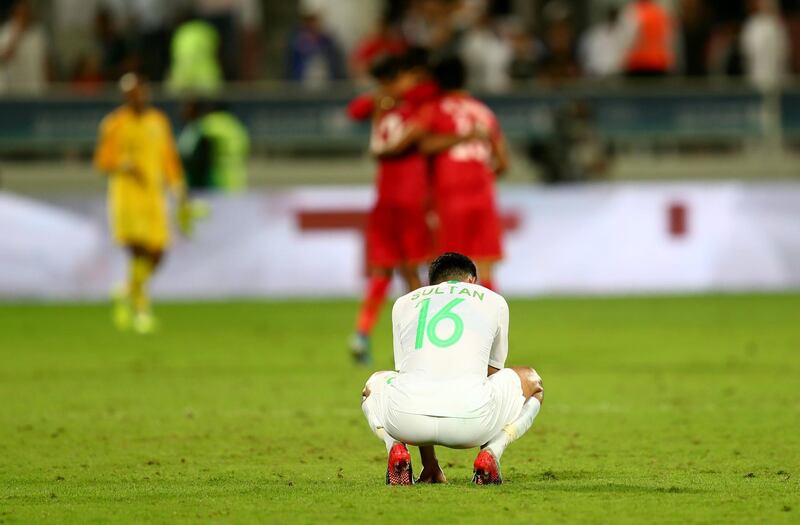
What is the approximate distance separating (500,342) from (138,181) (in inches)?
443

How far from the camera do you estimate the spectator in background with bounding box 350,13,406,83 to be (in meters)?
23.0

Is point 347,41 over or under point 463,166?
over

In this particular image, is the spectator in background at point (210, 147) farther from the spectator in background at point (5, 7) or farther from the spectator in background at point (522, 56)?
the spectator in background at point (522, 56)

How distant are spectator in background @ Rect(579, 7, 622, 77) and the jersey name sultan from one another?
1748cm

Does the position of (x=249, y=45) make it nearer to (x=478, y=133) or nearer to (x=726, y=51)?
(x=726, y=51)

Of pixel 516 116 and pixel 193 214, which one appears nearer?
pixel 193 214

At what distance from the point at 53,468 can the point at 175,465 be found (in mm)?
608

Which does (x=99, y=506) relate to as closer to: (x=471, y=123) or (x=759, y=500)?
(x=759, y=500)

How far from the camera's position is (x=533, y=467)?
887cm

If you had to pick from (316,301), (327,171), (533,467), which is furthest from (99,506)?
(327,171)

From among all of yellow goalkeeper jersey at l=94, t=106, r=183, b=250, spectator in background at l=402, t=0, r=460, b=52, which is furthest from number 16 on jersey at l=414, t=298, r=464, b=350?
spectator in background at l=402, t=0, r=460, b=52

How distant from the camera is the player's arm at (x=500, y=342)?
777 cm

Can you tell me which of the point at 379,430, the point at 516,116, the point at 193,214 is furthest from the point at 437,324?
the point at 516,116

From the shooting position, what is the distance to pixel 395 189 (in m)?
14.2
